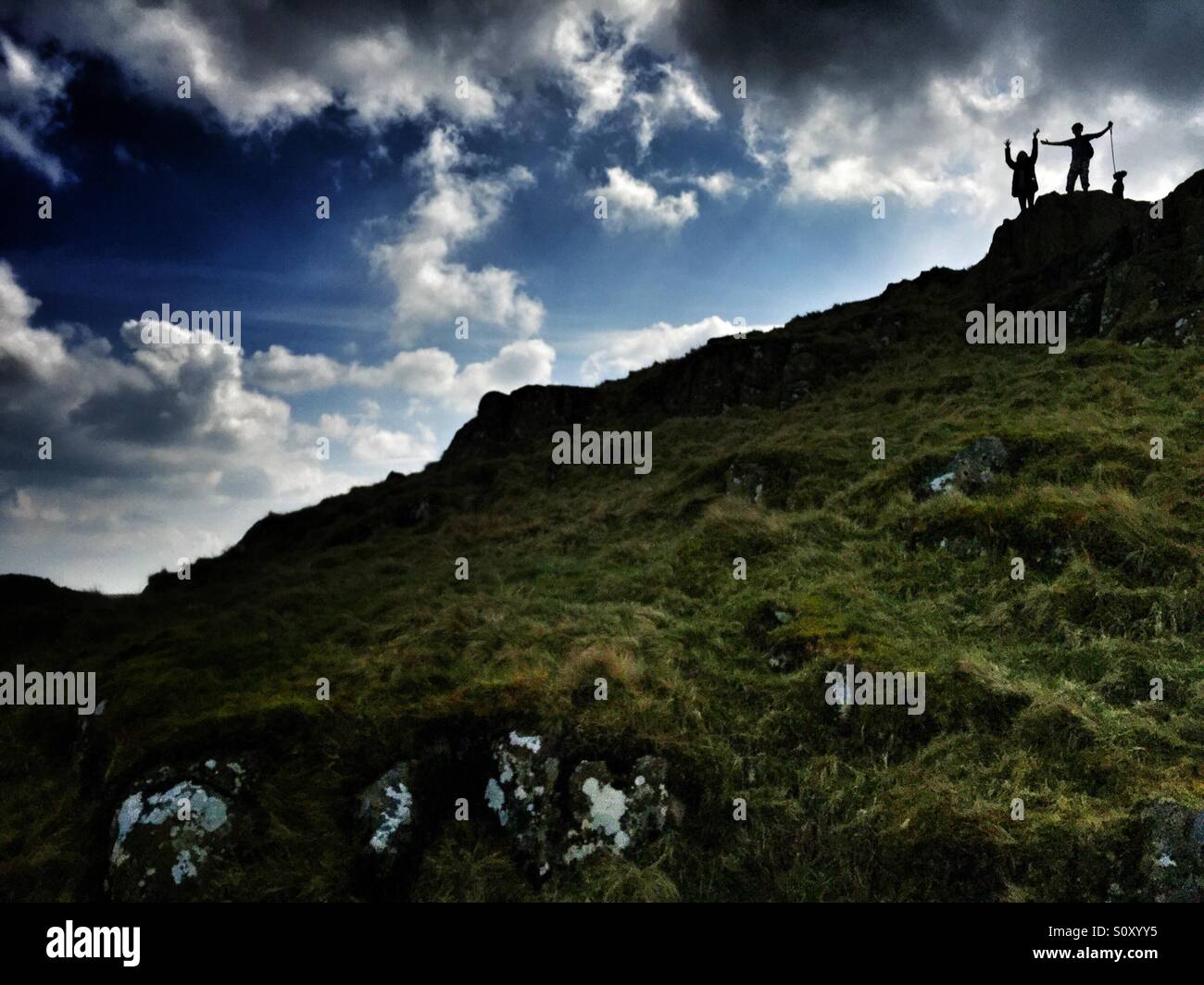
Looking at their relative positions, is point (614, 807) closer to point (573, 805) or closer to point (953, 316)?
point (573, 805)

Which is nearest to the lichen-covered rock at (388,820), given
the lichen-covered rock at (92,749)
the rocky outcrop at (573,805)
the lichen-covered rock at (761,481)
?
the rocky outcrop at (573,805)

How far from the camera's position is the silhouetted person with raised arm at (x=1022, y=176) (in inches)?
1254

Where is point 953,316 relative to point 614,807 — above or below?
above

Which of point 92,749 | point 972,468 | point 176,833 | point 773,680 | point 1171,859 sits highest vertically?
point 972,468

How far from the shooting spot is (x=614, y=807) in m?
7.33

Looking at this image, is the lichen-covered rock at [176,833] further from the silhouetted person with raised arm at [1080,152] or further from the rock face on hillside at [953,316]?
the silhouetted person with raised arm at [1080,152]

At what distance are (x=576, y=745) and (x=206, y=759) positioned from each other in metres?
4.53

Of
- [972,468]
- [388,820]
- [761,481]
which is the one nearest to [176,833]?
[388,820]

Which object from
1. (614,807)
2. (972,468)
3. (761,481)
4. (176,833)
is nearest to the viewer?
(176,833)

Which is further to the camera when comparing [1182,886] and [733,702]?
[733,702]

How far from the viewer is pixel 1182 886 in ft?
17.7

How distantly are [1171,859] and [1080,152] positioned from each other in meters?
34.2

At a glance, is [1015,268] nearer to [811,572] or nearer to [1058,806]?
[811,572]
